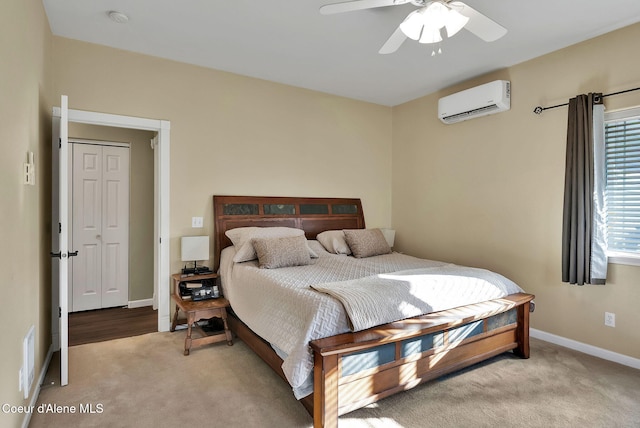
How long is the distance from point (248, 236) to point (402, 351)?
1.93 meters

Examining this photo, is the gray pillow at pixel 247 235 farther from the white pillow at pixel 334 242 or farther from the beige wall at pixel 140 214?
the beige wall at pixel 140 214

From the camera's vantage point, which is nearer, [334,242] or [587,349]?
[587,349]

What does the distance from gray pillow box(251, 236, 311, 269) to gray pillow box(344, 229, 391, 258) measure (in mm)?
702

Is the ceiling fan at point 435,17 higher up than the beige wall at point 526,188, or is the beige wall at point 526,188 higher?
the ceiling fan at point 435,17

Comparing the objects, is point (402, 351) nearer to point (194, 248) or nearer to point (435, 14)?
point (435, 14)

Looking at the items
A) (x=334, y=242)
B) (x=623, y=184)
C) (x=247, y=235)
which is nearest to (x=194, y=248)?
(x=247, y=235)

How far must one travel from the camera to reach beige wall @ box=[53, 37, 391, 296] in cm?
335

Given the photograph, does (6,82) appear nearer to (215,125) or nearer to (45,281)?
(45,281)

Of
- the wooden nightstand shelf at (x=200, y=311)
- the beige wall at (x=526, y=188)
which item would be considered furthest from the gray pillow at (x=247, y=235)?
the beige wall at (x=526, y=188)

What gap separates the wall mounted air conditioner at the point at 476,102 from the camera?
11.9 ft

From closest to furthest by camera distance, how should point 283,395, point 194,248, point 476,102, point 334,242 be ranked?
point 283,395, point 194,248, point 476,102, point 334,242

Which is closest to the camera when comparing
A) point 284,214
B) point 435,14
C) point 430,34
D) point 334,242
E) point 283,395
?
point 435,14

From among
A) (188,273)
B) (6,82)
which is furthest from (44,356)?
(6,82)

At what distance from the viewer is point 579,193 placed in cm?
301
